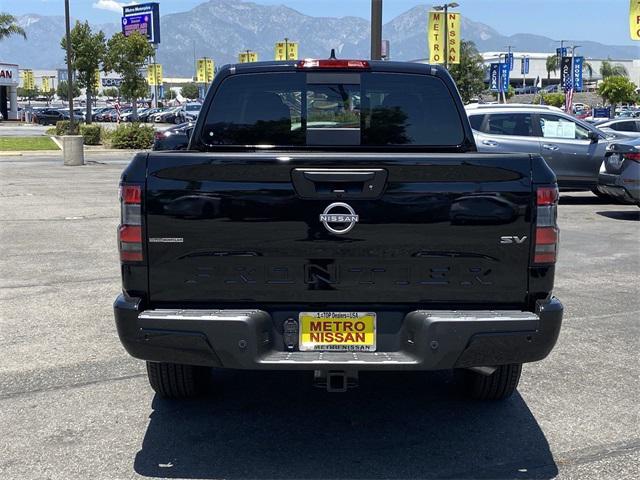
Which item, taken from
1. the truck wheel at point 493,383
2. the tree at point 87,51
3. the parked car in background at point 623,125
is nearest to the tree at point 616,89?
the tree at point 87,51

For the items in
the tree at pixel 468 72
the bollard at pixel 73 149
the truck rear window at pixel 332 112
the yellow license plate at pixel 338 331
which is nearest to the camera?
the yellow license plate at pixel 338 331

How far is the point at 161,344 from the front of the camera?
150 inches

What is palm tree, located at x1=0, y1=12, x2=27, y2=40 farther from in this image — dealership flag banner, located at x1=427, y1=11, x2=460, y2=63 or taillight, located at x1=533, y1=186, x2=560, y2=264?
taillight, located at x1=533, y1=186, x2=560, y2=264

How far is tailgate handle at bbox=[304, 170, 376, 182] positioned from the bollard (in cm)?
2331

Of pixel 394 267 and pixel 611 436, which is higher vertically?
pixel 394 267

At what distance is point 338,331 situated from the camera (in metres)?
3.87

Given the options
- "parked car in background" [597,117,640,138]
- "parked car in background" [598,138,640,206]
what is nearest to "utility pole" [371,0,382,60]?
"parked car in background" [598,138,640,206]

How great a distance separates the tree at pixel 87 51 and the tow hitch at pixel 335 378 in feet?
143

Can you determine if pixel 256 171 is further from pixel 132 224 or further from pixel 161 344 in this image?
pixel 161 344

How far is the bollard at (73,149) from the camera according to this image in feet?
83.9

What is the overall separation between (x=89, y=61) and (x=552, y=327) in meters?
44.4

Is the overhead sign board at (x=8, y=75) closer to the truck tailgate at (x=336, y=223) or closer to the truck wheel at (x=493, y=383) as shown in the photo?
the truck wheel at (x=493, y=383)

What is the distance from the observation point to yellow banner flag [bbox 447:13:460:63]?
1353 inches

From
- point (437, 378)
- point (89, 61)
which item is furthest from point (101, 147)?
point (437, 378)
